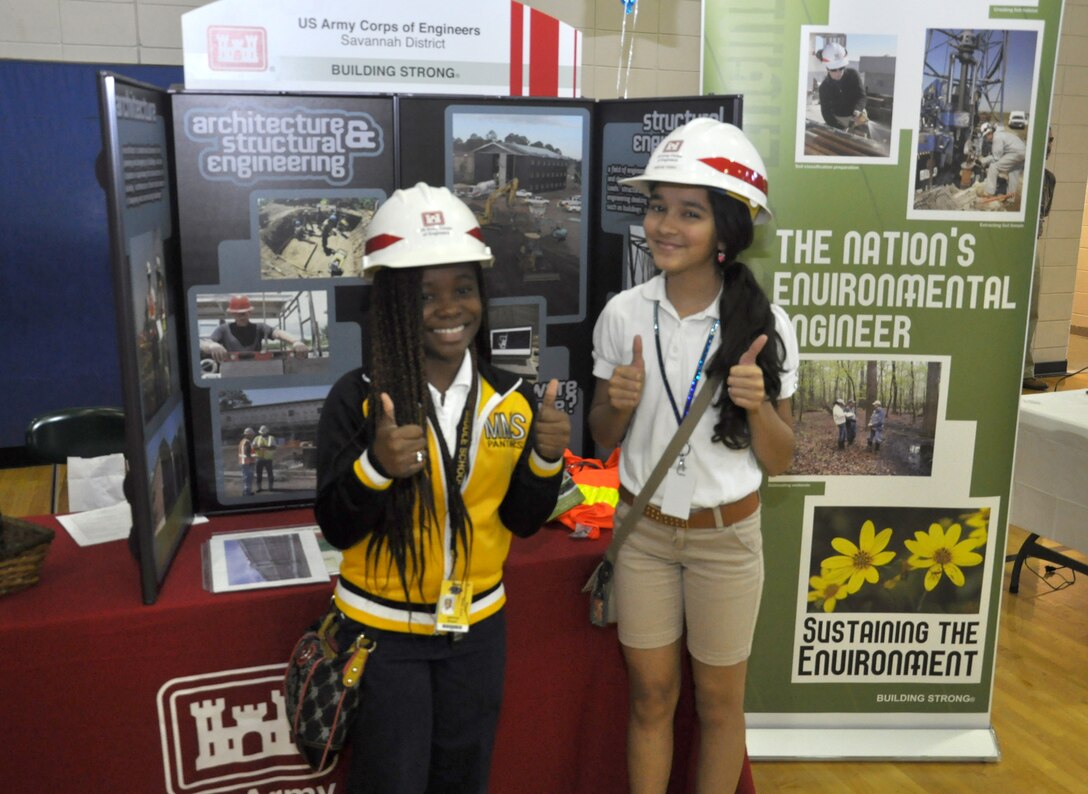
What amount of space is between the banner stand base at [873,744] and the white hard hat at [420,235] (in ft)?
5.82

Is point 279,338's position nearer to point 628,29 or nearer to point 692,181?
point 692,181

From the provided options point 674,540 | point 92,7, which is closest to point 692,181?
point 674,540

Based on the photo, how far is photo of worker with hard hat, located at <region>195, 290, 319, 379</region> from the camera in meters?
2.17

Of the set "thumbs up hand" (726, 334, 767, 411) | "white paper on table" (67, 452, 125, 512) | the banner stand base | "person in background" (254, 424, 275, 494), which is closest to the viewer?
"thumbs up hand" (726, 334, 767, 411)

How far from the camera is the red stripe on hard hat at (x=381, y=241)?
150cm

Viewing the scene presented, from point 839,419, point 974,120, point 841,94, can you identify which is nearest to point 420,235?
point 841,94

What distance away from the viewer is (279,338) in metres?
2.23

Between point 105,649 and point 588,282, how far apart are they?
1434 mm

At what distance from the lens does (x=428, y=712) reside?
5.19 feet

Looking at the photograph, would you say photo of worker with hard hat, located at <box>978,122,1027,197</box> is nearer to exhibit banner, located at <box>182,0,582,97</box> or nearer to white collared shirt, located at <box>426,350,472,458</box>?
exhibit banner, located at <box>182,0,582,97</box>

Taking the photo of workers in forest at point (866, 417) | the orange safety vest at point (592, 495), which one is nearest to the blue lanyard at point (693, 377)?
the orange safety vest at point (592, 495)

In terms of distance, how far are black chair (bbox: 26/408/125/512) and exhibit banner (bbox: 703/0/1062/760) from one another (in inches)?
62.0

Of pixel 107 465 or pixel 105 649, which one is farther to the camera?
pixel 107 465

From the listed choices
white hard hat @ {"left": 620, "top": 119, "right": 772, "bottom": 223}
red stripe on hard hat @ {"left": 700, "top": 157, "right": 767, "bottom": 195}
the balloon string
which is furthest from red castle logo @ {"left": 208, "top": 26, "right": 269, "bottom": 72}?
red stripe on hard hat @ {"left": 700, "top": 157, "right": 767, "bottom": 195}
